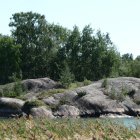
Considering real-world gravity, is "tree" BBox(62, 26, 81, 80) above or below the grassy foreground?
above

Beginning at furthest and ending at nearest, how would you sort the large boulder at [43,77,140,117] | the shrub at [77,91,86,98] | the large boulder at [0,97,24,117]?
the shrub at [77,91,86,98] < the large boulder at [0,97,24,117] < the large boulder at [43,77,140,117]

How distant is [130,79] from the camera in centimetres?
8512

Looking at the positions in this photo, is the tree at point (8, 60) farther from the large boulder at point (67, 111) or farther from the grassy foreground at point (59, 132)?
the grassy foreground at point (59, 132)

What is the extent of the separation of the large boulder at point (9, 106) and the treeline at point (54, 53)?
102ft

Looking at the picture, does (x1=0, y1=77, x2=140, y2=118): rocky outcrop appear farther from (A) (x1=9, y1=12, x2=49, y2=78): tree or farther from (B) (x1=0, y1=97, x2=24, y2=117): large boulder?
(A) (x1=9, y1=12, x2=49, y2=78): tree

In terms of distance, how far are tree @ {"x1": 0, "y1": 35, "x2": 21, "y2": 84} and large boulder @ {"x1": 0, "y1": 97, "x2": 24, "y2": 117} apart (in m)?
38.3

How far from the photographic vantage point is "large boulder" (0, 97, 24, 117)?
2960 inches

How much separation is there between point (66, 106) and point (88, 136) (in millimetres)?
60865

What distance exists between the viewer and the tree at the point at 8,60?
117 meters

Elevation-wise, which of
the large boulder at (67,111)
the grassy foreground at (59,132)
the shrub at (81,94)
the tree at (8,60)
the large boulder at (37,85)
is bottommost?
the large boulder at (67,111)

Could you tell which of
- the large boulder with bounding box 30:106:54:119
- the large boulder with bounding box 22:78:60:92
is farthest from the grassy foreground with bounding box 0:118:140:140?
the large boulder with bounding box 22:78:60:92

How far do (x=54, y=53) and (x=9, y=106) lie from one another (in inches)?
1663

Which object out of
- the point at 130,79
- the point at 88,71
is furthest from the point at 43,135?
the point at 88,71

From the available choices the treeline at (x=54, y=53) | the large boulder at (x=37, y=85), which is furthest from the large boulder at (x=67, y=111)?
the treeline at (x=54, y=53)
